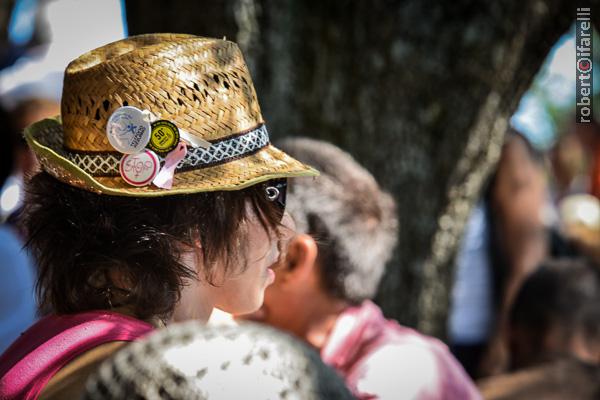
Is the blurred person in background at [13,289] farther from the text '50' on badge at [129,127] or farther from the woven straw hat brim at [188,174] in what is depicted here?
the text '50' on badge at [129,127]

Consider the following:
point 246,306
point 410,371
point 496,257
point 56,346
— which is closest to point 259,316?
point 410,371

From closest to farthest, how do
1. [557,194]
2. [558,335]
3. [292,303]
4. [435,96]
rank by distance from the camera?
[292,303], [435,96], [558,335], [557,194]

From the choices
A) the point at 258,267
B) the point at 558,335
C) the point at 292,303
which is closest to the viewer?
the point at 258,267

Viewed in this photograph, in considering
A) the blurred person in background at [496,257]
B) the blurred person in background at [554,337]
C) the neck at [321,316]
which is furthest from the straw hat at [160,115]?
the blurred person in background at [496,257]

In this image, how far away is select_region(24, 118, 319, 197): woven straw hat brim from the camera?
165 cm

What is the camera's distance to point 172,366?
877mm

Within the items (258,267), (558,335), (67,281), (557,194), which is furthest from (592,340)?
(557,194)

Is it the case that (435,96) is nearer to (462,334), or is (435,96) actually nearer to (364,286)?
(364,286)

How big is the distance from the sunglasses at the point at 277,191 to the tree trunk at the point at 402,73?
4.43 feet

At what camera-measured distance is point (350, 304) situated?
2832 millimetres

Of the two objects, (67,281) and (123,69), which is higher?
(123,69)

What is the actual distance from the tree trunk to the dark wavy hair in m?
1.50

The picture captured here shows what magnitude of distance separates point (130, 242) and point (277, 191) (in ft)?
1.12

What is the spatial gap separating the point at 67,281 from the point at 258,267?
0.39m
